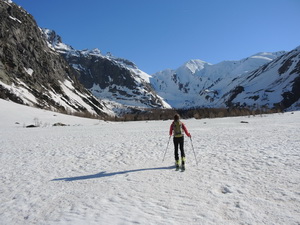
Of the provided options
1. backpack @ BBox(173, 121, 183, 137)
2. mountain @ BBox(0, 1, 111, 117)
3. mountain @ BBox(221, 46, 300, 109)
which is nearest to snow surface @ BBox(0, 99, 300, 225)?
backpack @ BBox(173, 121, 183, 137)

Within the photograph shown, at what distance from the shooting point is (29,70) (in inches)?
5022

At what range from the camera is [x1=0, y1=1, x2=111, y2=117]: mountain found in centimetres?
9838

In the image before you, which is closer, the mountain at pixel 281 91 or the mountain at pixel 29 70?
the mountain at pixel 29 70

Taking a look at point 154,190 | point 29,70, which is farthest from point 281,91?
point 154,190

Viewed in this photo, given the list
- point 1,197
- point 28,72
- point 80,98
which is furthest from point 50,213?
point 80,98

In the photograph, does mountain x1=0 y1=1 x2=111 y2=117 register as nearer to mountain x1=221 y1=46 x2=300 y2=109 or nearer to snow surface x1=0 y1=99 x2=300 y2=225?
snow surface x1=0 y1=99 x2=300 y2=225

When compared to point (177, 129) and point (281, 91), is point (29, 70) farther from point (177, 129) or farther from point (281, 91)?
point (281, 91)

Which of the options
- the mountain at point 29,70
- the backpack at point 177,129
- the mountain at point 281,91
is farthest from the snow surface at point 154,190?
the mountain at point 281,91

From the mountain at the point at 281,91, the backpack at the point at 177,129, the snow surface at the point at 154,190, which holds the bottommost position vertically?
the snow surface at the point at 154,190

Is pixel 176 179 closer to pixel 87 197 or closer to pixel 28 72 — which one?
pixel 87 197

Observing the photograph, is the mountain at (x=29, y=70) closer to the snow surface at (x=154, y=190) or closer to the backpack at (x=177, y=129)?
the snow surface at (x=154, y=190)

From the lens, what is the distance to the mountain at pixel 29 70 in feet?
323

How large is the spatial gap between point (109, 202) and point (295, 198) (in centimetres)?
579

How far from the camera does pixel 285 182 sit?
787cm
